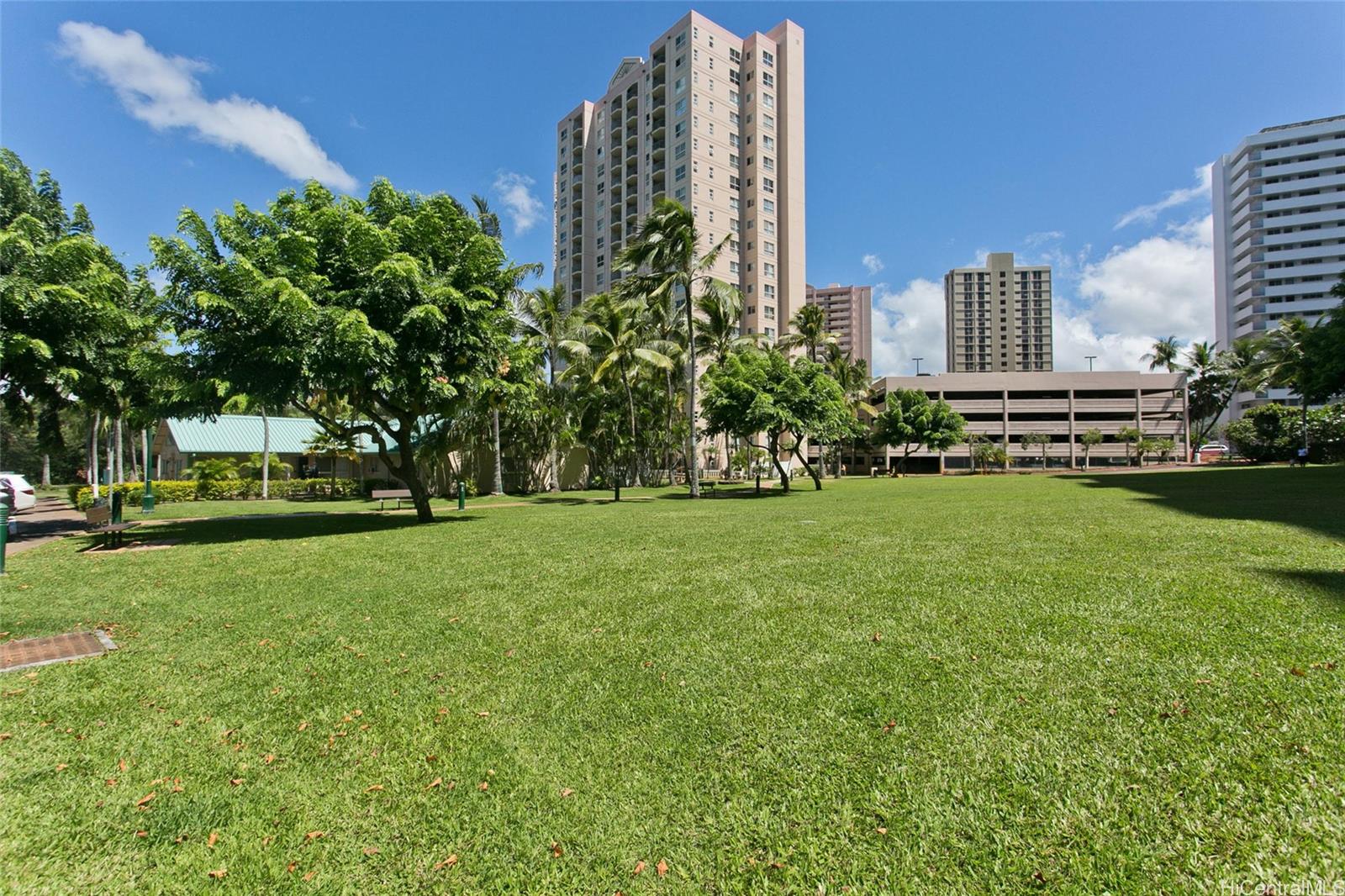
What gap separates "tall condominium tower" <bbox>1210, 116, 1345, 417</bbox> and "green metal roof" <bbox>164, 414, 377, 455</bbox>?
13528cm

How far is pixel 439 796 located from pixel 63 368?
1585 cm

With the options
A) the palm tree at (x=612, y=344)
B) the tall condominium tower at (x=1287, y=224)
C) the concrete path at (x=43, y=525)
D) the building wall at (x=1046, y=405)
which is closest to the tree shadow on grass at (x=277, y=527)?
the concrete path at (x=43, y=525)

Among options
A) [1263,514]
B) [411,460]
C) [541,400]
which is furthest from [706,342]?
[1263,514]

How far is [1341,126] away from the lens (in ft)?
324

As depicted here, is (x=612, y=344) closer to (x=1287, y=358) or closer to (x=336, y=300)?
(x=336, y=300)

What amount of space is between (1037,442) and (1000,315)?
91849mm

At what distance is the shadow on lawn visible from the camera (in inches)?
451

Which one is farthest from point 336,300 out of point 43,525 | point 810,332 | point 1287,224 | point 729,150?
point 1287,224

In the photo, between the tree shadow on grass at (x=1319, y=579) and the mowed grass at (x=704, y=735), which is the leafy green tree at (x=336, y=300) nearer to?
the mowed grass at (x=704, y=735)

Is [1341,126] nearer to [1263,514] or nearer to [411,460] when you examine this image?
[1263,514]

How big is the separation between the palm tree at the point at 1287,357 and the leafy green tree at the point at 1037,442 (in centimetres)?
2229

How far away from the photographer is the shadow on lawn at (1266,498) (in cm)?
1145

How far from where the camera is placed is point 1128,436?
72562 mm

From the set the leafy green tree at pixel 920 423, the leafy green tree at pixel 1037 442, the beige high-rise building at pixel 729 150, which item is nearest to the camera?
the beige high-rise building at pixel 729 150
